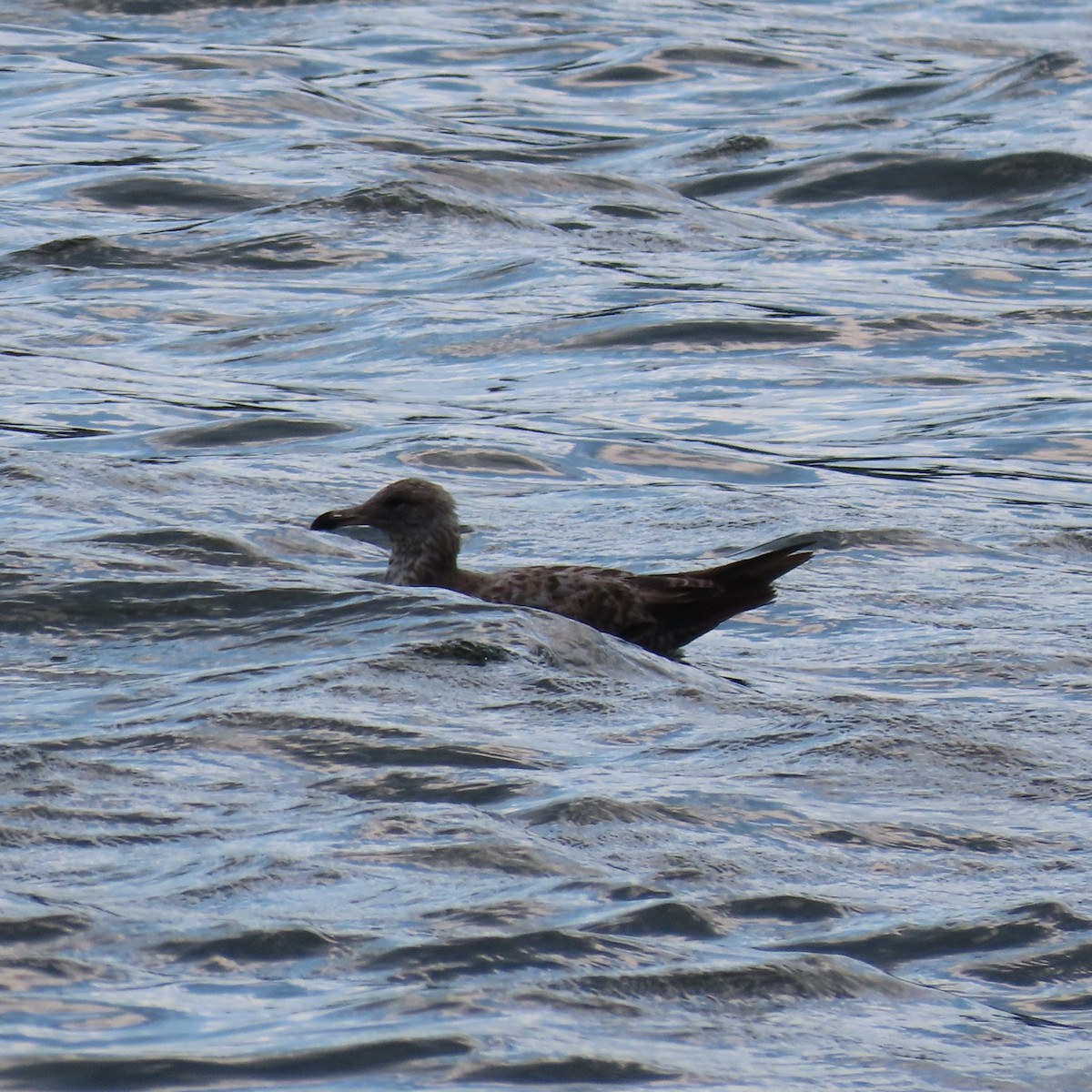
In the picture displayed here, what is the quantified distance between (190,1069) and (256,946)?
0.59 meters

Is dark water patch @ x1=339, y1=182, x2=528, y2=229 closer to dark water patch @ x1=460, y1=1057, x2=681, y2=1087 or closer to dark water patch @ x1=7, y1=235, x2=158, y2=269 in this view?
dark water patch @ x1=7, y1=235, x2=158, y2=269

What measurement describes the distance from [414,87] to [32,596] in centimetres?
1385

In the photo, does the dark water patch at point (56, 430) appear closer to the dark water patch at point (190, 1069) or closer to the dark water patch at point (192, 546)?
the dark water patch at point (192, 546)

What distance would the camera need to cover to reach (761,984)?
18.5 feet

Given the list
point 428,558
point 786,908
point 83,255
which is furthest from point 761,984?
point 83,255

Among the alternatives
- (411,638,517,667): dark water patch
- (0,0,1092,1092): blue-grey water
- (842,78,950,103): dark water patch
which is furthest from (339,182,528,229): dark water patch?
(411,638,517,667): dark water patch

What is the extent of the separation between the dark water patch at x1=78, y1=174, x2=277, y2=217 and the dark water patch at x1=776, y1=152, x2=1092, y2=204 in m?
4.04

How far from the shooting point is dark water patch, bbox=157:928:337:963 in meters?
5.55

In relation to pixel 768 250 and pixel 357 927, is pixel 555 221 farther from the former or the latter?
pixel 357 927

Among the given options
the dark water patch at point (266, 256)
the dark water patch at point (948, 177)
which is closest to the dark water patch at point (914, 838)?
the dark water patch at point (266, 256)

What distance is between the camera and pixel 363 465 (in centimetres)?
1145

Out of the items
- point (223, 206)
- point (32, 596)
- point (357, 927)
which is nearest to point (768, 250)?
point (223, 206)

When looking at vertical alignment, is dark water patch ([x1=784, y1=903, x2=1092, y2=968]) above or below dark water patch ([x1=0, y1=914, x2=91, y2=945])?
below

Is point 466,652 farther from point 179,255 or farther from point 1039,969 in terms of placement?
point 179,255
